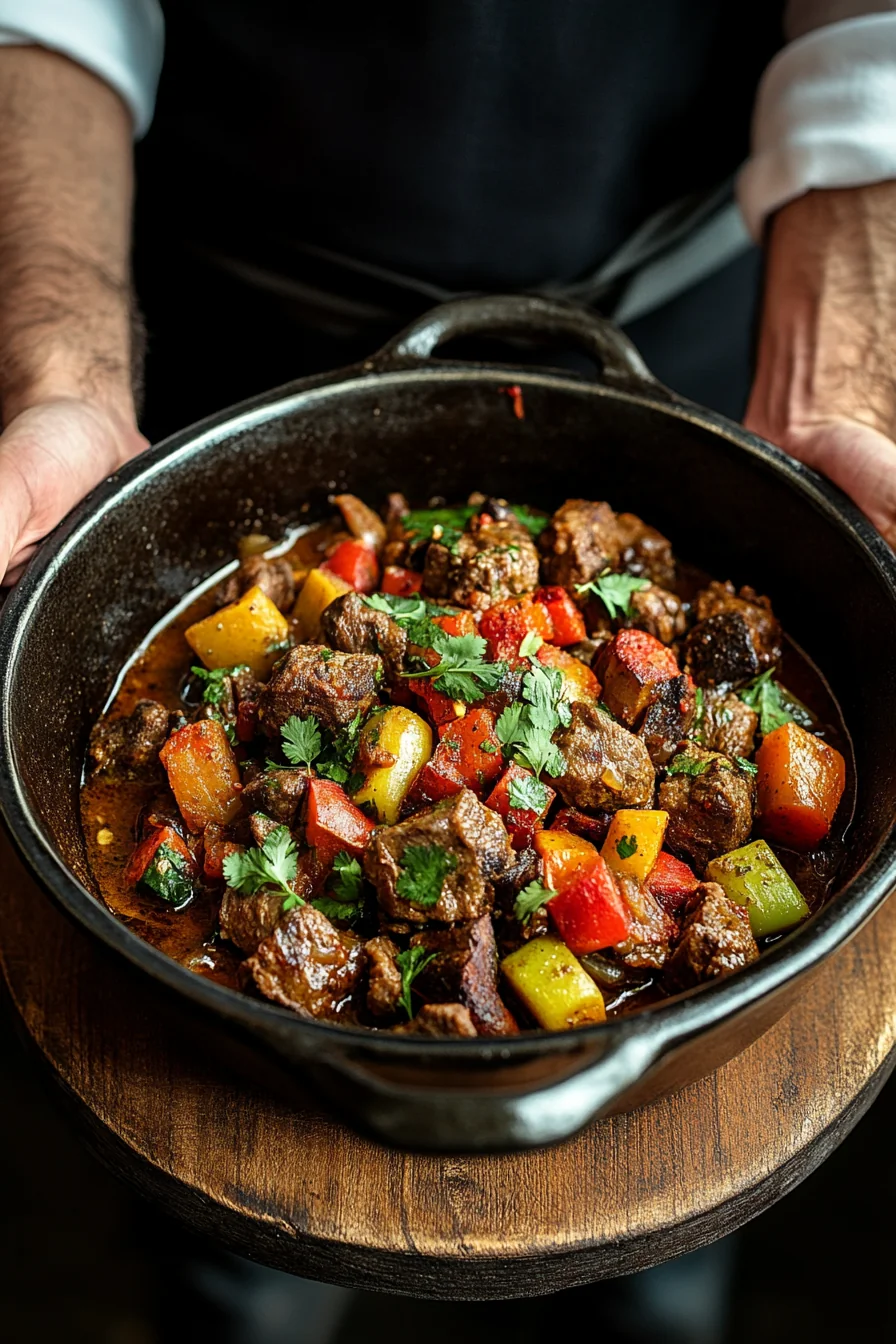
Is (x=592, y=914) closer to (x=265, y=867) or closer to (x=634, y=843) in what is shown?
(x=634, y=843)

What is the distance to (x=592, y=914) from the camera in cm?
218

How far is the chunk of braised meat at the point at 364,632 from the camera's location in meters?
2.66

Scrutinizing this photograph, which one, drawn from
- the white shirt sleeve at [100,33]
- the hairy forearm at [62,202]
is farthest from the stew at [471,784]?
the white shirt sleeve at [100,33]

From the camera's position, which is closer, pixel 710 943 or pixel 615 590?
pixel 710 943

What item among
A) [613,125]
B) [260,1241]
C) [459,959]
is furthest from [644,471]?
[260,1241]

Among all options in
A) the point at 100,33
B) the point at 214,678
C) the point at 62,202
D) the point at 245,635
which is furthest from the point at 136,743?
the point at 100,33

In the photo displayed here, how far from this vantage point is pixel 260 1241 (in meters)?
2.11

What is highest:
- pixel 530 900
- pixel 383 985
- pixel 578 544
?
pixel 578 544

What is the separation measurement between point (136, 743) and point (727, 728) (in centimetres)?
134

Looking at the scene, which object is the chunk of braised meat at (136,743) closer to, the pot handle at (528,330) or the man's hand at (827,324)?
the pot handle at (528,330)

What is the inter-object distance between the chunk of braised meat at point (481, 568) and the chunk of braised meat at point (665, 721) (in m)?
0.49

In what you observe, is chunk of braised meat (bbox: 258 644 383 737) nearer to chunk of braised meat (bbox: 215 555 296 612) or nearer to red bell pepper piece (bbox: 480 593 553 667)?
red bell pepper piece (bbox: 480 593 553 667)

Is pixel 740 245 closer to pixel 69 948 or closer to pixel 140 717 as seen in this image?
pixel 140 717

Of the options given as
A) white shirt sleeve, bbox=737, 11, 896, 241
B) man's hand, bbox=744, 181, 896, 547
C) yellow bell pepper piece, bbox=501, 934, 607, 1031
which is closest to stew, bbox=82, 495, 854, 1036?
yellow bell pepper piece, bbox=501, 934, 607, 1031
